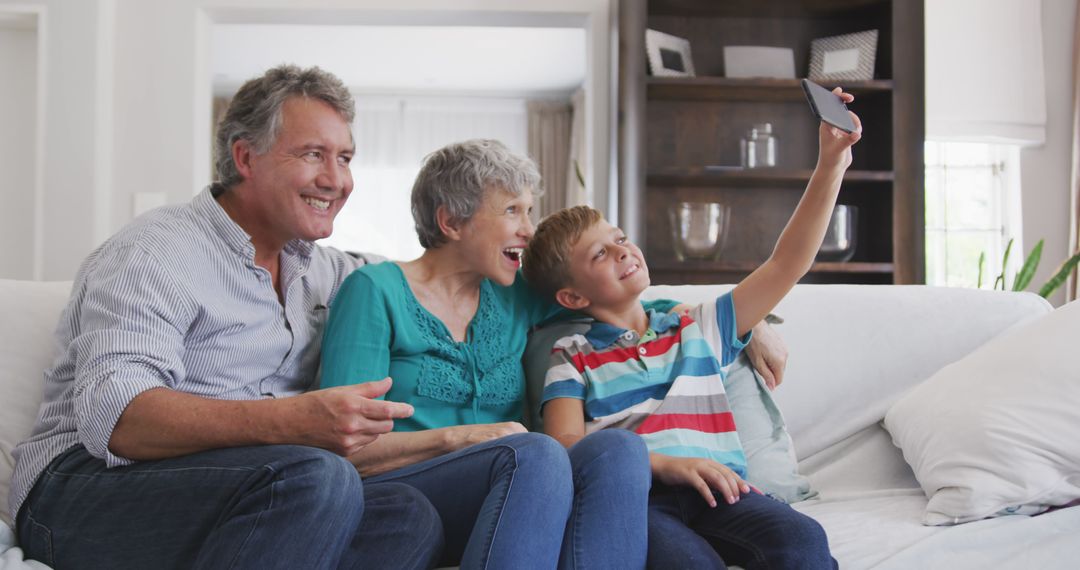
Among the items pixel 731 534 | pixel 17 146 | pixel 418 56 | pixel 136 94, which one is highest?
pixel 418 56

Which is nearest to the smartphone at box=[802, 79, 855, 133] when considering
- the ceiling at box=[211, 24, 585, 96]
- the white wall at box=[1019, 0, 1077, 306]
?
the white wall at box=[1019, 0, 1077, 306]

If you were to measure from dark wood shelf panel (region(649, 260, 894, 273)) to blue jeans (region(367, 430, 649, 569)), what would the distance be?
2.24 meters

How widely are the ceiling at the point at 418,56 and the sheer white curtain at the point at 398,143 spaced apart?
0.13 m

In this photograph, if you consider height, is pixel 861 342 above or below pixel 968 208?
below

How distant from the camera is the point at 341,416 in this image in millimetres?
1255

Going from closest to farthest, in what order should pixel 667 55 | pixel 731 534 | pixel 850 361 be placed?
pixel 731 534, pixel 850 361, pixel 667 55

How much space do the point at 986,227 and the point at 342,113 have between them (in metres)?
4.43

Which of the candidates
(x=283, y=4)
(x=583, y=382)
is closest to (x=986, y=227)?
(x=283, y=4)

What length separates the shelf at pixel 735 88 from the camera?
145 inches

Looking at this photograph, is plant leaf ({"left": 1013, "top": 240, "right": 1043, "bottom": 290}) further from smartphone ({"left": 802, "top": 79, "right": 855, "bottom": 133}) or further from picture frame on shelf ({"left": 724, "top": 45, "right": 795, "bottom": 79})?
smartphone ({"left": 802, "top": 79, "right": 855, "bottom": 133})

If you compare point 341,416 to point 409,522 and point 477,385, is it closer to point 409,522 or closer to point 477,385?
point 409,522

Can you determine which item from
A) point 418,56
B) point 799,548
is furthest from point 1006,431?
point 418,56

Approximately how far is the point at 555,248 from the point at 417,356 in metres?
0.34

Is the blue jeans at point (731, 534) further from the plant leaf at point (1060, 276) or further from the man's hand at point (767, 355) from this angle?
the plant leaf at point (1060, 276)
